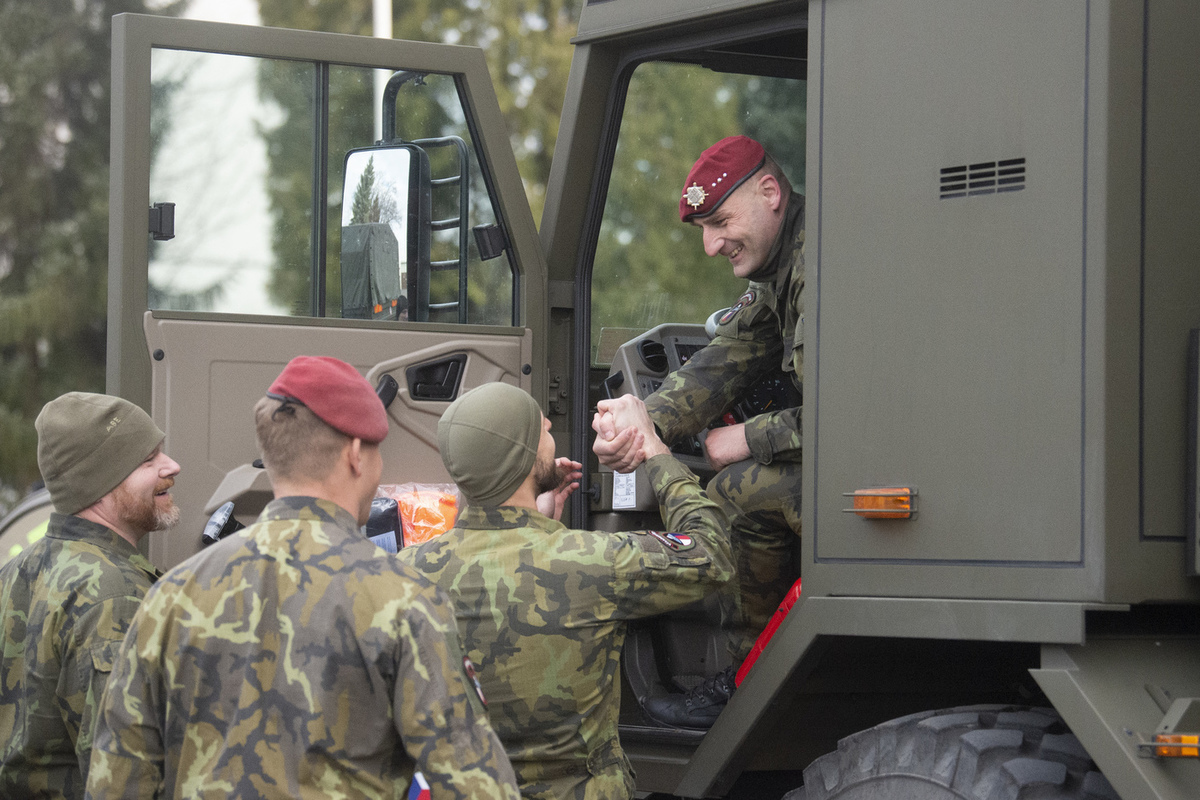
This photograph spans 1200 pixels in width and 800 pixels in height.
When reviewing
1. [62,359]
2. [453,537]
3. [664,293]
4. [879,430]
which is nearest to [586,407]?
[664,293]

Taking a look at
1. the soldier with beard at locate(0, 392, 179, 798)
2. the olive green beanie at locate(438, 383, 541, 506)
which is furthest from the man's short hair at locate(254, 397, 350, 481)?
the soldier with beard at locate(0, 392, 179, 798)

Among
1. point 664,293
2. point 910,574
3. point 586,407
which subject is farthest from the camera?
point 664,293

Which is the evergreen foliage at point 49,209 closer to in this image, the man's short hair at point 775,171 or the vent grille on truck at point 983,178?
the man's short hair at point 775,171

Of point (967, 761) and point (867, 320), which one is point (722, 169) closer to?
point (867, 320)

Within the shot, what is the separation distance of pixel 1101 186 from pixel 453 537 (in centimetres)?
155

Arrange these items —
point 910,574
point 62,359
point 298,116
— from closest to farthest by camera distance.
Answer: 1. point 910,574
2. point 298,116
3. point 62,359

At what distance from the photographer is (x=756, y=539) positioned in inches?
157

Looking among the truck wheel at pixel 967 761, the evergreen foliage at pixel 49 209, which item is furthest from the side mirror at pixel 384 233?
the evergreen foliage at pixel 49 209

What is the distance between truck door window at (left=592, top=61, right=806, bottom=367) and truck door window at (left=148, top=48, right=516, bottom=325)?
0.45m

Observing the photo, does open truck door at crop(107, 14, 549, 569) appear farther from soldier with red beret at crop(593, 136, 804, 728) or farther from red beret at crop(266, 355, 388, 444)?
red beret at crop(266, 355, 388, 444)

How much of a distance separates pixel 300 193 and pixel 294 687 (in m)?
2.23

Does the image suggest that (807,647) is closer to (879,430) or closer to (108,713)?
(879,430)

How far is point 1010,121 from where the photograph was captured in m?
2.97

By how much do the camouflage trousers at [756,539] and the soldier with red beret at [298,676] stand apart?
5.31 ft
